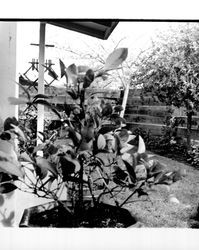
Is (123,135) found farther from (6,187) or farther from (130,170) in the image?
(6,187)

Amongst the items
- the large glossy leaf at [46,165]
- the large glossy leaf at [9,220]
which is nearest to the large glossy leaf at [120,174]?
the large glossy leaf at [46,165]

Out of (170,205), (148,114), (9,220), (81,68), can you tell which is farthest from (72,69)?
(170,205)

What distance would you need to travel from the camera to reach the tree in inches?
156

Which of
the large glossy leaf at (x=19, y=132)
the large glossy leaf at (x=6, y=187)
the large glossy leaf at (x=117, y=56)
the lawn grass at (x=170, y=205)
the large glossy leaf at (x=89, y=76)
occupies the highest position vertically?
the large glossy leaf at (x=117, y=56)

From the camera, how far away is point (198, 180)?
4.00m

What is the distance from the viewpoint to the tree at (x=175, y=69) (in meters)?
3.97

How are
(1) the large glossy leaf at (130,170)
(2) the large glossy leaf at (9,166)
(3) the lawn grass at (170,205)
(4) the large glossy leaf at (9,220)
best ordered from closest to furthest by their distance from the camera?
(2) the large glossy leaf at (9,166)
(1) the large glossy leaf at (130,170)
(4) the large glossy leaf at (9,220)
(3) the lawn grass at (170,205)

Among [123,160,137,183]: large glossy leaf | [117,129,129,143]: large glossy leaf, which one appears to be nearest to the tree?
[117,129,129,143]: large glossy leaf

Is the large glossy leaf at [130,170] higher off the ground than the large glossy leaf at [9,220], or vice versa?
the large glossy leaf at [130,170]

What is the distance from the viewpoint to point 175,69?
4039 millimetres

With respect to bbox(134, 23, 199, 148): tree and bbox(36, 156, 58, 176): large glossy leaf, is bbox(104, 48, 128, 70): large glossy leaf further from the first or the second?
bbox(134, 23, 199, 148): tree

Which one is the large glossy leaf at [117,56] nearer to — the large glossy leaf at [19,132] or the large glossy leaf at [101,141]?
the large glossy leaf at [101,141]
